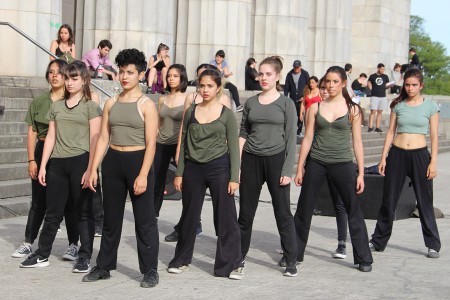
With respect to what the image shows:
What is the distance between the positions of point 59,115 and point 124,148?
915 mm

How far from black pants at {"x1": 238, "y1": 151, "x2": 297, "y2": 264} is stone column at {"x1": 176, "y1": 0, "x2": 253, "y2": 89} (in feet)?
50.5

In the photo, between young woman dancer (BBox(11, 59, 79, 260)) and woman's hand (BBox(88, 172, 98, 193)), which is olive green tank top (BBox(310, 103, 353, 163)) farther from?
young woman dancer (BBox(11, 59, 79, 260))

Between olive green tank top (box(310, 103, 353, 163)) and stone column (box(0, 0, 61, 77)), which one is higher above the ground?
stone column (box(0, 0, 61, 77))

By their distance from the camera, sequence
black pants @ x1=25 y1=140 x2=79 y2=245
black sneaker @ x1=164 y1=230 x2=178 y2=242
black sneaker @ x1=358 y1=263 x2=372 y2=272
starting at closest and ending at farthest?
black pants @ x1=25 y1=140 x2=79 y2=245 < black sneaker @ x1=358 y1=263 x2=372 y2=272 < black sneaker @ x1=164 y1=230 x2=178 y2=242

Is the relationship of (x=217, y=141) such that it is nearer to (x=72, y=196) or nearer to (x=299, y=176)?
(x=299, y=176)

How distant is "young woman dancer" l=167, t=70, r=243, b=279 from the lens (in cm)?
835

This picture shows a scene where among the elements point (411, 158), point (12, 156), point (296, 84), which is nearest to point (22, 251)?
point (411, 158)

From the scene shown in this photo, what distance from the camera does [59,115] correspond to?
8625 mm

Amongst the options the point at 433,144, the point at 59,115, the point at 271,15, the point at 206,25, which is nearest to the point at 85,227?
the point at 59,115

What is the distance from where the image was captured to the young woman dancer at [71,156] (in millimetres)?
8555

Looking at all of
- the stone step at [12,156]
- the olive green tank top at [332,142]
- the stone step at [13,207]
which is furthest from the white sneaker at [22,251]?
the stone step at [12,156]

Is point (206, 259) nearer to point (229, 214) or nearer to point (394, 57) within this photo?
point (229, 214)

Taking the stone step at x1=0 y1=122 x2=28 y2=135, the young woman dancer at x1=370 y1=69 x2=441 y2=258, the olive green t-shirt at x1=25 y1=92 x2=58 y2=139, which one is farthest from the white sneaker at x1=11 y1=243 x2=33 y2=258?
the stone step at x1=0 y1=122 x2=28 y2=135

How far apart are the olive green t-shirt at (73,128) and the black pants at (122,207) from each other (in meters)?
0.60
